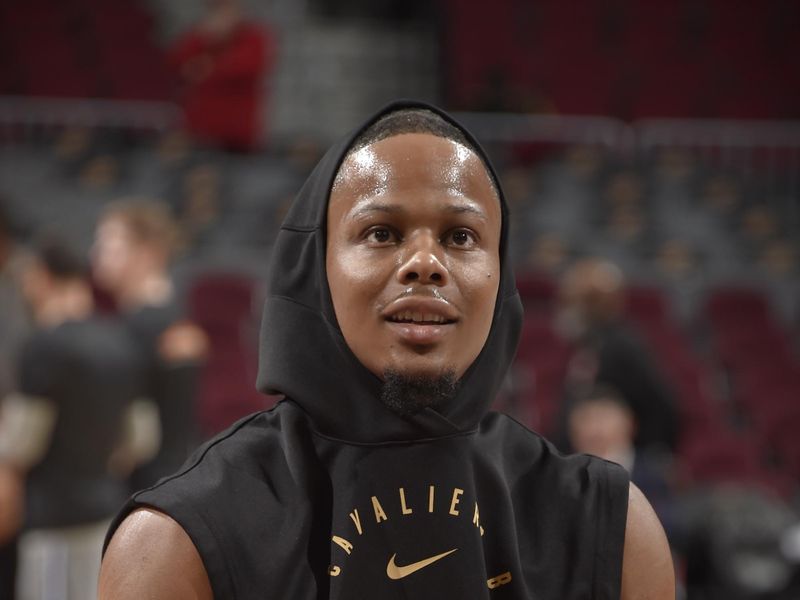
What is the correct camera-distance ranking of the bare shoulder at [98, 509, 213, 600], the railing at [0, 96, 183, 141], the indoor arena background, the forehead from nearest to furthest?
the bare shoulder at [98, 509, 213, 600], the forehead, the indoor arena background, the railing at [0, 96, 183, 141]

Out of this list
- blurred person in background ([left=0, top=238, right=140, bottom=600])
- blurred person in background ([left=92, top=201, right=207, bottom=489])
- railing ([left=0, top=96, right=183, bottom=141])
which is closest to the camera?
blurred person in background ([left=0, top=238, right=140, bottom=600])

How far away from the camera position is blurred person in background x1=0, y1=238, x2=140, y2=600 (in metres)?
4.02

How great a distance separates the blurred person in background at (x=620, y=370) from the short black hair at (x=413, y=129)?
2882mm

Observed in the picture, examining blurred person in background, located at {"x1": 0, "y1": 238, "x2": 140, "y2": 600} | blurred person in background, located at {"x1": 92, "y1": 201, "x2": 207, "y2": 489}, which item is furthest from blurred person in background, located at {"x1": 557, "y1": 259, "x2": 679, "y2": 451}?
blurred person in background, located at {"x1": 0, "y1": 238, "x2": 140, "y2": 600}

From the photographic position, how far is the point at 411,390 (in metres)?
1.36

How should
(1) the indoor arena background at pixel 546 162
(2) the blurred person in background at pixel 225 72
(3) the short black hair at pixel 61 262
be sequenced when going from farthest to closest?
(2) the blurred person in background at pixel 225 72
(1) the indoor arena background at pixel 546 162
(3) the short black hair at pixel 61 262

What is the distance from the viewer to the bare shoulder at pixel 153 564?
1.29 meters

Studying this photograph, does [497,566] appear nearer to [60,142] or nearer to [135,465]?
[135,465]

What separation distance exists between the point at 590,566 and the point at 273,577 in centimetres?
36

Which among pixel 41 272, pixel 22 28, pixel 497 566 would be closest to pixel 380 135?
pixel 497 566

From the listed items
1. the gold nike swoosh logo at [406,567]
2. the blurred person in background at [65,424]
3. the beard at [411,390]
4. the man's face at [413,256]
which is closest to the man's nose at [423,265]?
the man's face at [413,256]

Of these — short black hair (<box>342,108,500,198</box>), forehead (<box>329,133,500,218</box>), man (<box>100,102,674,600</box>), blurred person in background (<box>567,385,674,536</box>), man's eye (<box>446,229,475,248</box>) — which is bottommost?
blurred person in background (<box>567,385,674,536</box>)

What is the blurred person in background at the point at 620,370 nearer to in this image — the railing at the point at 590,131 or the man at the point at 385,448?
the man at the point at 385,448

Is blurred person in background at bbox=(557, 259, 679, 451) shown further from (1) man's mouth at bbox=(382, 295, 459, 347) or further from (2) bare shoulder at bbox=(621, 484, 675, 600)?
(1) man's mouth at bbox=(382, 295, 459, 347)
